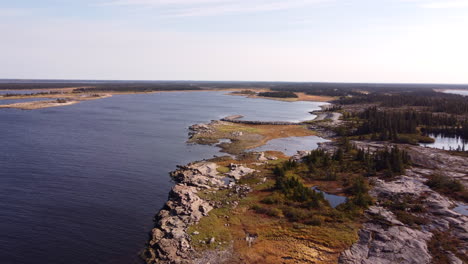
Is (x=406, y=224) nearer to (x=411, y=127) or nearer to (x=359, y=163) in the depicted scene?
(x=359, y=163)

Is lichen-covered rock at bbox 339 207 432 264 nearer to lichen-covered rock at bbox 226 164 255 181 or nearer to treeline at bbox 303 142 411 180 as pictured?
treeline at bbox 303 142 411 180

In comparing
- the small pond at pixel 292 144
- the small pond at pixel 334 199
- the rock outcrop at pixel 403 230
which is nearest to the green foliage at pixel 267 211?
the small pond at pixel 334 199

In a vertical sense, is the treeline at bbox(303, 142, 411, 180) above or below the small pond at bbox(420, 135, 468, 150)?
above

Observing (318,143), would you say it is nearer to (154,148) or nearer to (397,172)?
(397,172)

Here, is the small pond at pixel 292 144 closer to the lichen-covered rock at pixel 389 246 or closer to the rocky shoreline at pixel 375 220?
the rocky shoreline at pixel 375 220

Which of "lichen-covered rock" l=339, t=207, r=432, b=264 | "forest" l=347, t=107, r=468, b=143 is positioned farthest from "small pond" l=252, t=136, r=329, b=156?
"lichen-covered rock" l=339, t=207, r=432, b=264

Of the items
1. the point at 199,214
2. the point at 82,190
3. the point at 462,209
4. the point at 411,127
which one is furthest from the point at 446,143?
the point at 82,190
